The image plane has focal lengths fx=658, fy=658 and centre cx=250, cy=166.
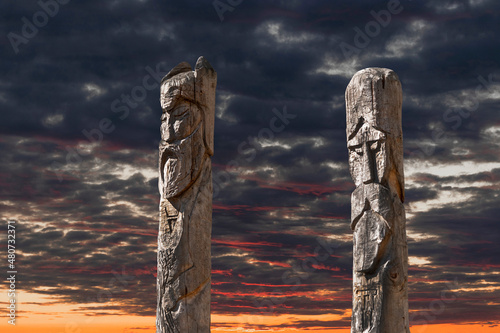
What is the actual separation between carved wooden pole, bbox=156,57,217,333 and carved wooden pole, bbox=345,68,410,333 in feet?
8.46

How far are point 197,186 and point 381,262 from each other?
11.4 feet

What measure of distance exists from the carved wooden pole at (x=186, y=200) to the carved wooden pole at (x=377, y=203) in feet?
8.46

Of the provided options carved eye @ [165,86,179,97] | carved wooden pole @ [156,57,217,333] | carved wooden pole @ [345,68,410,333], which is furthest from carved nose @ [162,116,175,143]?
carved wooden pole @ [345,68,410,333]

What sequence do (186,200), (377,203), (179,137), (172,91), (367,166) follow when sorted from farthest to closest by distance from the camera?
(172,91) < (179,137) < (186,200) < (367,166) < (377,203)

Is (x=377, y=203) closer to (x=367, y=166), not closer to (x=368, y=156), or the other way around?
(x=367, y=166)

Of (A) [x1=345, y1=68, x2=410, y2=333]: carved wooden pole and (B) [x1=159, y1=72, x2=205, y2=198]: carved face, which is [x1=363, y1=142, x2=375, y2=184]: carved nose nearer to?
(A) [x1=345, y1=68, x2=410, y2=333]: carved wooden pole

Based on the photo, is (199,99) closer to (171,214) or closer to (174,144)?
(174,144)

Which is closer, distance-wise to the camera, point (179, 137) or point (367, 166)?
point (367, 166)

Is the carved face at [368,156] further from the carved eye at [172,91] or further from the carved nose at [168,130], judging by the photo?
the carved eye at [172,91]

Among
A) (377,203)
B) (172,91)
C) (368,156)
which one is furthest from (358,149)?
(172,91)

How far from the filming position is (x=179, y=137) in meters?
11.9

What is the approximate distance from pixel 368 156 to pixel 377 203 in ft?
2.72

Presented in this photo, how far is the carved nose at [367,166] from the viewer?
1102cm

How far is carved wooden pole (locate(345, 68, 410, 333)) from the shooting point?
1057 cm
